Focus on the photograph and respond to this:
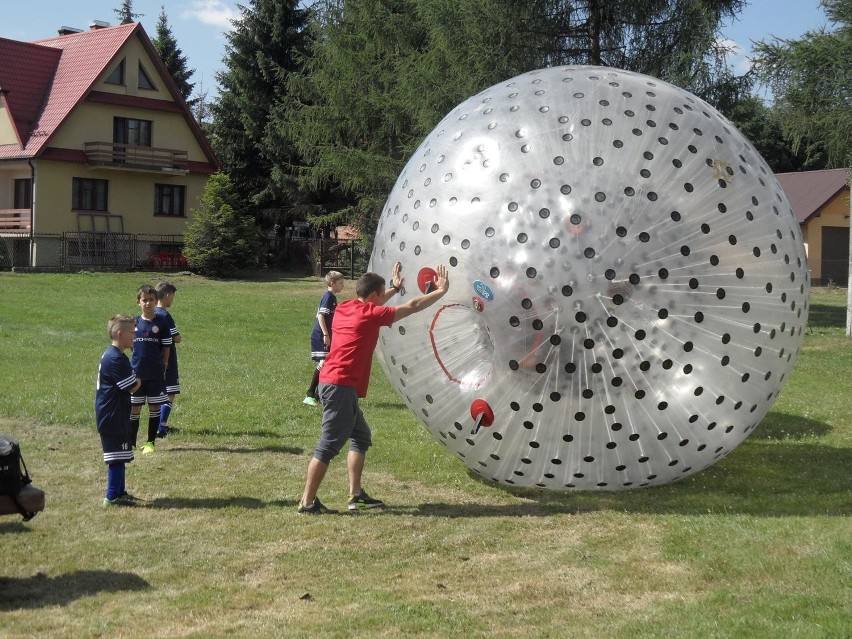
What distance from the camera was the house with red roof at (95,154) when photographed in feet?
123

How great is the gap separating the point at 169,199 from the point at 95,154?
4539 millimetres

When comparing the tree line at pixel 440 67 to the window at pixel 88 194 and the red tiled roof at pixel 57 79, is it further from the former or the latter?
the window at pixel 88 194

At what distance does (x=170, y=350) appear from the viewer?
392 inches

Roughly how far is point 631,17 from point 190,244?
64.0 feet

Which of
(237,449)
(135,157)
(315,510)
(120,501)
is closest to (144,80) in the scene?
(135,157)

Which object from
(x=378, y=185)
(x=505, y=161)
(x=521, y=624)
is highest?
(x=378, y=185)

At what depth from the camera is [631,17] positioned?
23141mm

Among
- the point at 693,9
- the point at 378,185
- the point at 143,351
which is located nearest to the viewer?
the point at 143,351

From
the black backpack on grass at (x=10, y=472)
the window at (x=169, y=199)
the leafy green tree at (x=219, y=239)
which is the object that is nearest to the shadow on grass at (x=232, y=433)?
the black backpack on grass at (x=10, y=472)

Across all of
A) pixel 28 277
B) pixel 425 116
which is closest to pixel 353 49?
pixel 425 116

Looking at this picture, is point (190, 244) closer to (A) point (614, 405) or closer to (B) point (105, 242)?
(B) point (105, 242)

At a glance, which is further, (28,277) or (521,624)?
(28,277)

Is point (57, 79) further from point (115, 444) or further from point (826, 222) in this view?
point (115, 444)

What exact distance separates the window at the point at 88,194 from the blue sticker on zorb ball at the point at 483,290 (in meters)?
35.2
